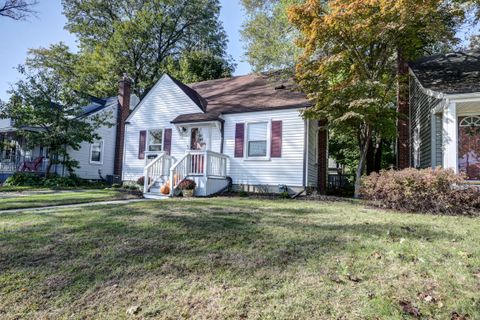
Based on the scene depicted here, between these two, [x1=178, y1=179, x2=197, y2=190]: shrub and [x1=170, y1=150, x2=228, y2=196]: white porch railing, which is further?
[x1=170, y1=150, x2=228, y2=196]: white porch railing

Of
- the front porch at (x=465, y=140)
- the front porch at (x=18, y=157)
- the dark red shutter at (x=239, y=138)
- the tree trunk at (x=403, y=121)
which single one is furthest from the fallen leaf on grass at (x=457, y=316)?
the front porch at (x=18, y=157)

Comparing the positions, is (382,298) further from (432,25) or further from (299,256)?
(432,25)

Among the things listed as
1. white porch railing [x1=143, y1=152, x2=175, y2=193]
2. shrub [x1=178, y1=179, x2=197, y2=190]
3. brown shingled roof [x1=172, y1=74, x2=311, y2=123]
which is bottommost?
shrub [x1=178, y1=179, x2=197, y2=190]

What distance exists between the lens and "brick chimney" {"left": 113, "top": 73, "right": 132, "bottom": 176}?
20109 millimetres

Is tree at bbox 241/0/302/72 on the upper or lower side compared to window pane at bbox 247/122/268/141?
upper

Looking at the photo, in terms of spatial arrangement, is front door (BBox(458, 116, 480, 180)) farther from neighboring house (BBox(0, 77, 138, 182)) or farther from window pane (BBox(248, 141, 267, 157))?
neighboring house (BBox(0, 77, 138, 182))

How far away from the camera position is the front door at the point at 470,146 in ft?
33.4

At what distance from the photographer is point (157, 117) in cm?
1480

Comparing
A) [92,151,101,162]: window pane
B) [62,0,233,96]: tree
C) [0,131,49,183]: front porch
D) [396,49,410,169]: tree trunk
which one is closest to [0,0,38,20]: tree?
[0,131,49,183]: front porch

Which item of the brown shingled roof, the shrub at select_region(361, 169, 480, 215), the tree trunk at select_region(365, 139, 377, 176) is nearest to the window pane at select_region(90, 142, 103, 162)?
the brown shingled roof

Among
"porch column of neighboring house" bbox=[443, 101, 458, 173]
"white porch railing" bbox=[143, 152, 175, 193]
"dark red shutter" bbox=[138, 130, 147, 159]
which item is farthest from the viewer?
"dark red shutter" bbox=[138, 130, 147, 159]

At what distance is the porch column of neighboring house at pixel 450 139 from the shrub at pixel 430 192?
5.13ft

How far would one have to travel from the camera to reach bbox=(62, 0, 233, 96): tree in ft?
97.6

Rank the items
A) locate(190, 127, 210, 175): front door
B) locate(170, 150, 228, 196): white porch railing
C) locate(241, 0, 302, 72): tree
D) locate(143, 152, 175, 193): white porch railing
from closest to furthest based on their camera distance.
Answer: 1. locate(170, 150, 228, 196): white porch railing
2. locate(143, 152, 175, 193): white porch railing
3. locate(190, 127, 210, 175): front door
4. locate(241, 0, 302, 72): tree
